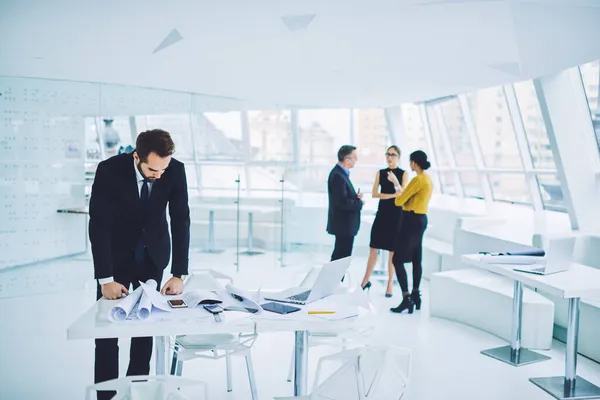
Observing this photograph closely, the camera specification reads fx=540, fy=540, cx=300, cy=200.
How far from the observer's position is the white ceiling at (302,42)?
3.90 meters

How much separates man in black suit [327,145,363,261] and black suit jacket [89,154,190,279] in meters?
2.93

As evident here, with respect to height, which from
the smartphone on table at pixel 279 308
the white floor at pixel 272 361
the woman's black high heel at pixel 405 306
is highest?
the smartphone on table at pixel 279 308

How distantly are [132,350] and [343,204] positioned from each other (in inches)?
124

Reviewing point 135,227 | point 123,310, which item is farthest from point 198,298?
point 135,227

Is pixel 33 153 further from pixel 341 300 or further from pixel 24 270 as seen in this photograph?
pixel 341 300

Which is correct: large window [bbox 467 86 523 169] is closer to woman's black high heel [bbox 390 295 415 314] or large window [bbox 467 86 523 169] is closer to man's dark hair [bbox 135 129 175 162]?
woman's black high heel [bbox 390 295 415 314]

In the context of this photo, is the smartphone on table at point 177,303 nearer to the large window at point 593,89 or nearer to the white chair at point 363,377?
the white chair at point 363,377

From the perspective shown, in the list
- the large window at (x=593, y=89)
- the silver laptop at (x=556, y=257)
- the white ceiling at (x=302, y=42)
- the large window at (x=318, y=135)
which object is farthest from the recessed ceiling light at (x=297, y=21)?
the large window at (x=318, y=135)

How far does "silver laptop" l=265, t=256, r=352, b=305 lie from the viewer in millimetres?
2723

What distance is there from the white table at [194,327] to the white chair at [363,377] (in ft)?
0.87

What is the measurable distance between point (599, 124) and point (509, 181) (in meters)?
2.54

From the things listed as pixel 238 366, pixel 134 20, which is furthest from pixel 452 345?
pixel 134 20

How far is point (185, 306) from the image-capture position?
2623mm

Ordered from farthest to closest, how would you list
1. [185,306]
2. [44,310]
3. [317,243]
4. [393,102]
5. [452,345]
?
1. [393,102]
2. [317,243]
3. [44,310]
4. [452,345]
5. [185,306]
